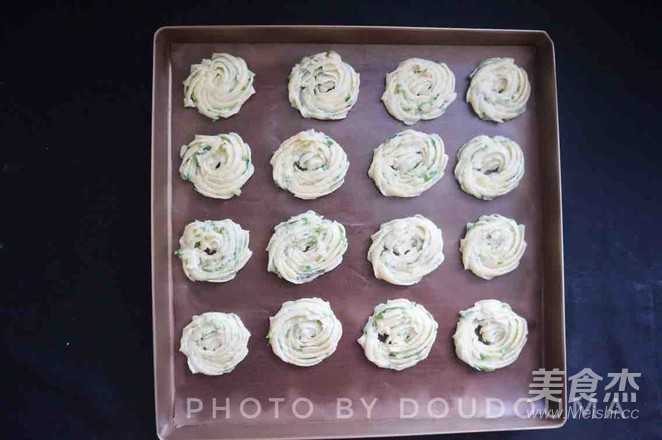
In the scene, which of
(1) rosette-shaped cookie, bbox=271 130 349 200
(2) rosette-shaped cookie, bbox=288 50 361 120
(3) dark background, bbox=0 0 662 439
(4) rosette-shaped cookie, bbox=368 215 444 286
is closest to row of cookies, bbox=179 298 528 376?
(4) rosette-shaped cookie, bbox=368 215 444 286

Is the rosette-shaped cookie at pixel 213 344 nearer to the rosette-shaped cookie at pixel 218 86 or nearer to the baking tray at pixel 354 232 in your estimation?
the baking tray at pixel 354 232

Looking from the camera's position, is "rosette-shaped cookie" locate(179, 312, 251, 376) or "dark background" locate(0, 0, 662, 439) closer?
"rosette-shaped cookie" locate(179, 312, 251, 376)

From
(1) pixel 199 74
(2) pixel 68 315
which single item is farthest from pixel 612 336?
(2) pixel 68 315

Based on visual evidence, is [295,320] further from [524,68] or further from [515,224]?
[524,68]

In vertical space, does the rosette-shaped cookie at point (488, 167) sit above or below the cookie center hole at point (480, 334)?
above

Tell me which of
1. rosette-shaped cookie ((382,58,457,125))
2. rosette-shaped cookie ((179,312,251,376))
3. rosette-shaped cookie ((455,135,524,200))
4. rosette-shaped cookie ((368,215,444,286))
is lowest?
rosette-shaped cookie ((179,312,251,376))

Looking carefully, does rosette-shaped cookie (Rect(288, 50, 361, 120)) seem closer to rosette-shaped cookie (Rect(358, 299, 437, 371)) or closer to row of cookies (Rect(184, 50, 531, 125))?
row of cookies (Rect(184, 50, 531, 125))

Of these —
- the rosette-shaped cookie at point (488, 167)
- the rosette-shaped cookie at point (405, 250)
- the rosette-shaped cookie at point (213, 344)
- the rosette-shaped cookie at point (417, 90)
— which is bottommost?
the rosette-shaped cookie at point (213, 344)

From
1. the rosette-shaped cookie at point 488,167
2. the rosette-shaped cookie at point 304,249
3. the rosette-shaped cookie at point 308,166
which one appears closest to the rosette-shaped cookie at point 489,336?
the rosette-shaped cookie at point 488,167
